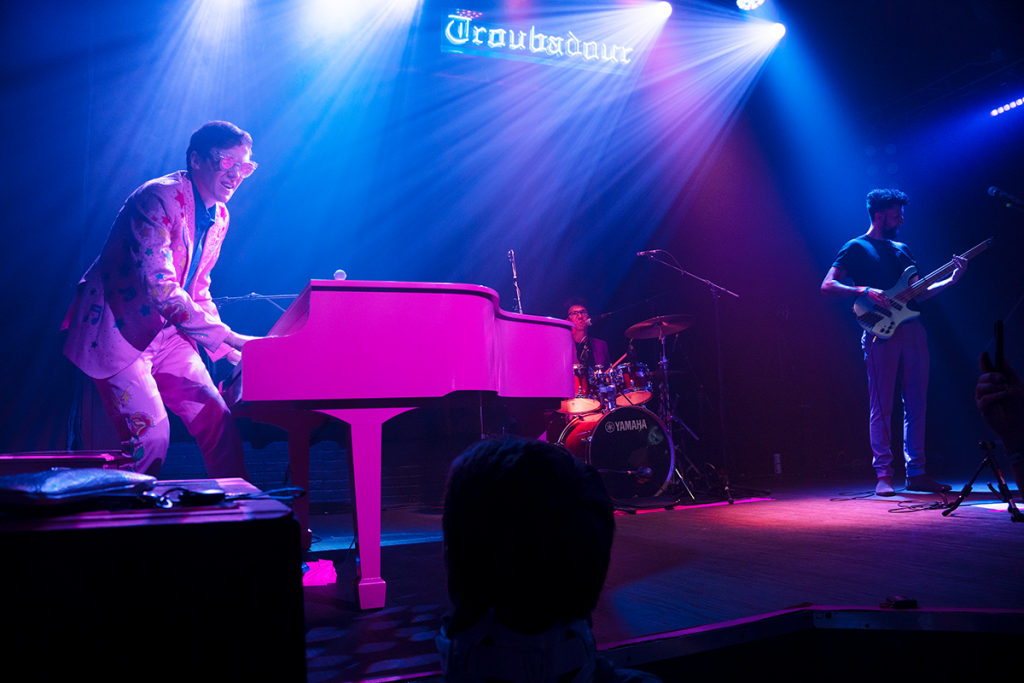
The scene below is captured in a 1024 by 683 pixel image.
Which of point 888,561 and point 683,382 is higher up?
point 683,382

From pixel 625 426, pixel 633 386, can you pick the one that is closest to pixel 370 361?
pixel 625 426

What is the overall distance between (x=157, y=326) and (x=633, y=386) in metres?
3.50

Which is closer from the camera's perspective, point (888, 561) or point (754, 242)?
point (888, 561)

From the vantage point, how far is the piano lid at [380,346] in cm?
196

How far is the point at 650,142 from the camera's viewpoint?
7.11m

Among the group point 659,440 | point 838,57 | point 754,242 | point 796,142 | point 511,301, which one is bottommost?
point 659,440

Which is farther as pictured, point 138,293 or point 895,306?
point 895,306

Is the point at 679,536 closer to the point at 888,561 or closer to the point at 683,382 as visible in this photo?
the point at 888,561

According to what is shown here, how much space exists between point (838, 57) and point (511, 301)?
4774mm

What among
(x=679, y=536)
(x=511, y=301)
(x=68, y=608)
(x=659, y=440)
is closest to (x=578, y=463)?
(x=68, y=608)

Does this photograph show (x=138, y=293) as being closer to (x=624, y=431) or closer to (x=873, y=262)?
(x=624, y=431)

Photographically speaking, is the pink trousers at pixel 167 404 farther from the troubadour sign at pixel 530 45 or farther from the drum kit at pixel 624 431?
the troubadour sign at pixel 530 45

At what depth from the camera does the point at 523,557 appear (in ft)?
2.73

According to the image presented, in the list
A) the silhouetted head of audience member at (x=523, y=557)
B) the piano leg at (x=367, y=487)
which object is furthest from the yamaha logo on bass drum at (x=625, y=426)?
the silhouetted head of audience member at (x=523, y=557)
